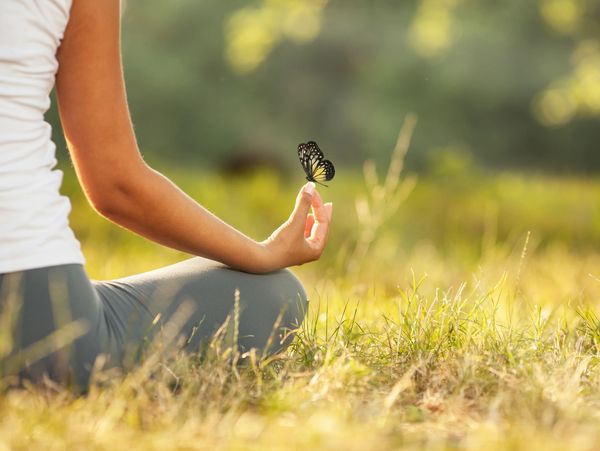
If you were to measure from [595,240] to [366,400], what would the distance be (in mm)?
6354

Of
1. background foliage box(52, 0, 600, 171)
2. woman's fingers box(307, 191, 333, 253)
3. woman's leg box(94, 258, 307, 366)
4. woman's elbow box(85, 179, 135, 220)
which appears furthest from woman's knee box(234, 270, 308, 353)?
background foliage box(52, 0, 600, 171)

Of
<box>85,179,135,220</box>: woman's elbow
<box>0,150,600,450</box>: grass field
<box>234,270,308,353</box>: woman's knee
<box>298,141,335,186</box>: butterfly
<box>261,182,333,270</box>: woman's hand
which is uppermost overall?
<box>298,141,335,186</box>: butterfly

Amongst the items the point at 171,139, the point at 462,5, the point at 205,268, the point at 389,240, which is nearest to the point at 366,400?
the point at 205,268

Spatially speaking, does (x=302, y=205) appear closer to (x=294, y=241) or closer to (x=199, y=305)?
(x=294, y=241)

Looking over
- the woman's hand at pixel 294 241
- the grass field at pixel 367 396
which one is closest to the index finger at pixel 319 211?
Result: the woman's hand at pixel 294 241

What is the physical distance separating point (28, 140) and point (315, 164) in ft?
2.64

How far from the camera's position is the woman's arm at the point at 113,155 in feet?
5.57

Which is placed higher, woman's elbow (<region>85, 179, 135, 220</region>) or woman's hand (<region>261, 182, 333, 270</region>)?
woman's elbow (<region>85, 179, 135, 220</region>)

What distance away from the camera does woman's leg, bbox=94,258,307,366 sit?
185 centimetres

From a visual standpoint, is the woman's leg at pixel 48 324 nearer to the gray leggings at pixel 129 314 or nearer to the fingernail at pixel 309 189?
the gray leggings at pixel 129 314

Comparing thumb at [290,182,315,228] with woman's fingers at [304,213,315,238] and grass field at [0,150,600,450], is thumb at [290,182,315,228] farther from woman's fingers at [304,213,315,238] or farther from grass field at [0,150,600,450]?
grass field at [0,150,600,450]

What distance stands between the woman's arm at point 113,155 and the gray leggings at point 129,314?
0.25 ft

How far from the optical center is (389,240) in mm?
6996

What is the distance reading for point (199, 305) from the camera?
1.96 m
